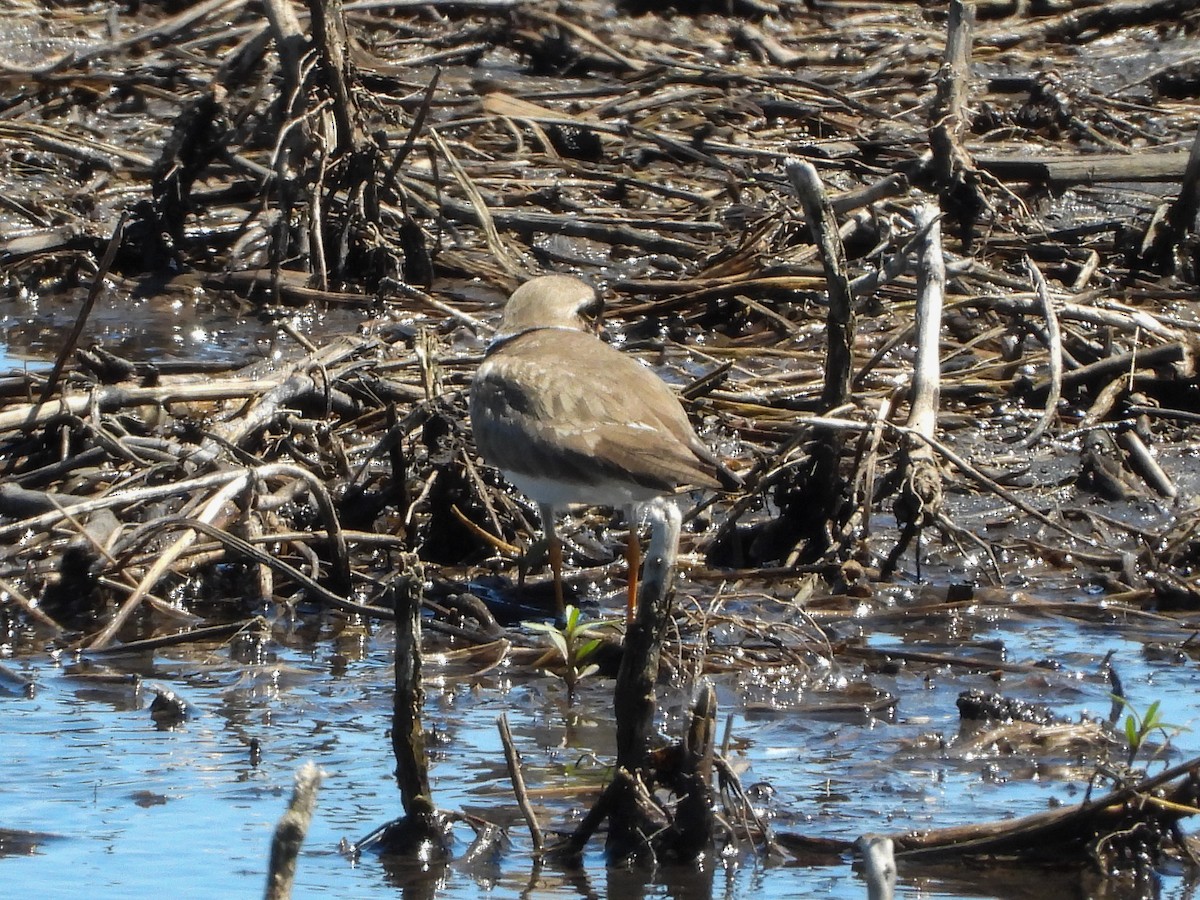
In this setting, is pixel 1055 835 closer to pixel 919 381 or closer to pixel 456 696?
pixel 456 696

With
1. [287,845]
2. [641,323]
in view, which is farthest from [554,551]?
[287,845]

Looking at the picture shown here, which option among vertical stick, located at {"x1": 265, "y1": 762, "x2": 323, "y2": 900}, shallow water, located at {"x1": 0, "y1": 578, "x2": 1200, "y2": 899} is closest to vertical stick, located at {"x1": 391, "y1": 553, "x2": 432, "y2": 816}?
shallow water, located at {"x1": 0, "y1": 578, "x2": 1200, "y2": 899}

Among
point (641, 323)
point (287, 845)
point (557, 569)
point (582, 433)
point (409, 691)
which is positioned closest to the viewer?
point (287, 845)

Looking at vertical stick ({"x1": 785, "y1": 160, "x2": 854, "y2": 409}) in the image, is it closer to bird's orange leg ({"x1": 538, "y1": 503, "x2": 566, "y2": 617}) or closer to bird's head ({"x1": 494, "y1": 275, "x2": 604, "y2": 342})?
bird's orange leg ({"x1": 538, "y1": 503, "x2": 566, "y2": 617})

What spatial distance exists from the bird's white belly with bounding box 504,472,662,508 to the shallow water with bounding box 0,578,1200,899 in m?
0.64

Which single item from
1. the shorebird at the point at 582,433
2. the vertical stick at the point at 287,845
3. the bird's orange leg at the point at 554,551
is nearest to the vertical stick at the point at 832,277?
the shorebird at the point at 582,433

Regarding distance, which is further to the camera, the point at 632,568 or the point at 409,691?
the point at 632,568

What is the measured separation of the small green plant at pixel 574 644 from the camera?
18.3ft

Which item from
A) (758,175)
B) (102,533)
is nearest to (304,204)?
(758,175)

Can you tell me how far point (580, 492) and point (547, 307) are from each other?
125cm

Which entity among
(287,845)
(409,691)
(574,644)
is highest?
(287,845)

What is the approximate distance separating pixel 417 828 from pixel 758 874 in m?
0.82

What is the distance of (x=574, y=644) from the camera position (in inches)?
226

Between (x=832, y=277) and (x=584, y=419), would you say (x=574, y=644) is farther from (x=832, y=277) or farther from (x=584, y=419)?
(x=832, y=277)
